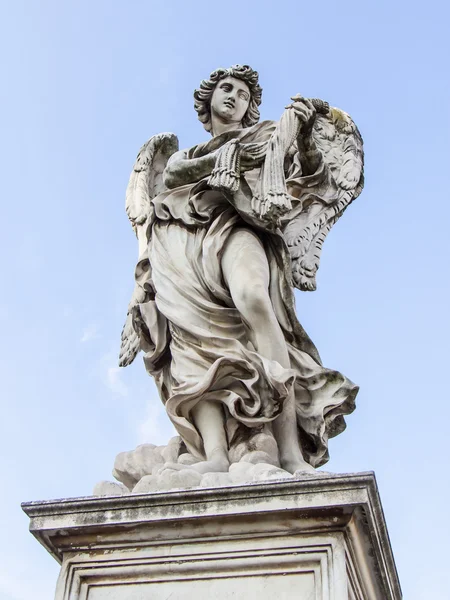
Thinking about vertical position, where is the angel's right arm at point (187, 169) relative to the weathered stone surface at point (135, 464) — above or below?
above

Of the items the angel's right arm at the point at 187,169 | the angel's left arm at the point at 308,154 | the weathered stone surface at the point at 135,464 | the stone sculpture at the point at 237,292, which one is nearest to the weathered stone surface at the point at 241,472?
the stone sculpture at the point at 237,292

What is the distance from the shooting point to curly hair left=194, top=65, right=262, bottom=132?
23.4 ft

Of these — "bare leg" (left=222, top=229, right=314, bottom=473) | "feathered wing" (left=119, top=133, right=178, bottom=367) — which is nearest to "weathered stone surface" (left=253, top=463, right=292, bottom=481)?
"bare leg" (left=222, top=229, right=314, bottom=473)

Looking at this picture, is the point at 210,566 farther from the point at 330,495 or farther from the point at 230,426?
the point at 230,426

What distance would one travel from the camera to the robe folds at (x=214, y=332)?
5.57 metres

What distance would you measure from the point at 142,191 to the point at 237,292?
188 centimetres

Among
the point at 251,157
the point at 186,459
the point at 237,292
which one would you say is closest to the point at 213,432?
the point at 186,459

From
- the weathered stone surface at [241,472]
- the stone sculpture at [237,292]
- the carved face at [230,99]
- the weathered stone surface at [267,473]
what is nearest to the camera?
the weathered stone surface at [267,473]

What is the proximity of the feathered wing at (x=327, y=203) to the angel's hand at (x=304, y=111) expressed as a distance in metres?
0.54

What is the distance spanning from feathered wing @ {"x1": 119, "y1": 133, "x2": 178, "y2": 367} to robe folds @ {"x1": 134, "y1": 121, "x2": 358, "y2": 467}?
33 centimetres

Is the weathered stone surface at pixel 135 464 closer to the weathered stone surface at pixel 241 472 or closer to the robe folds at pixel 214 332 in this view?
the robe folds at pixel 214 332

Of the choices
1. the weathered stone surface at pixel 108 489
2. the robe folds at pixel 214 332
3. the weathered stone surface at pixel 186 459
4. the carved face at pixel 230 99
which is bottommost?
the weathered stone surface at pixel 108 489

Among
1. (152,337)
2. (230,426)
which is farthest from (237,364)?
(152,337)

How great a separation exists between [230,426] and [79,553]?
116cm
